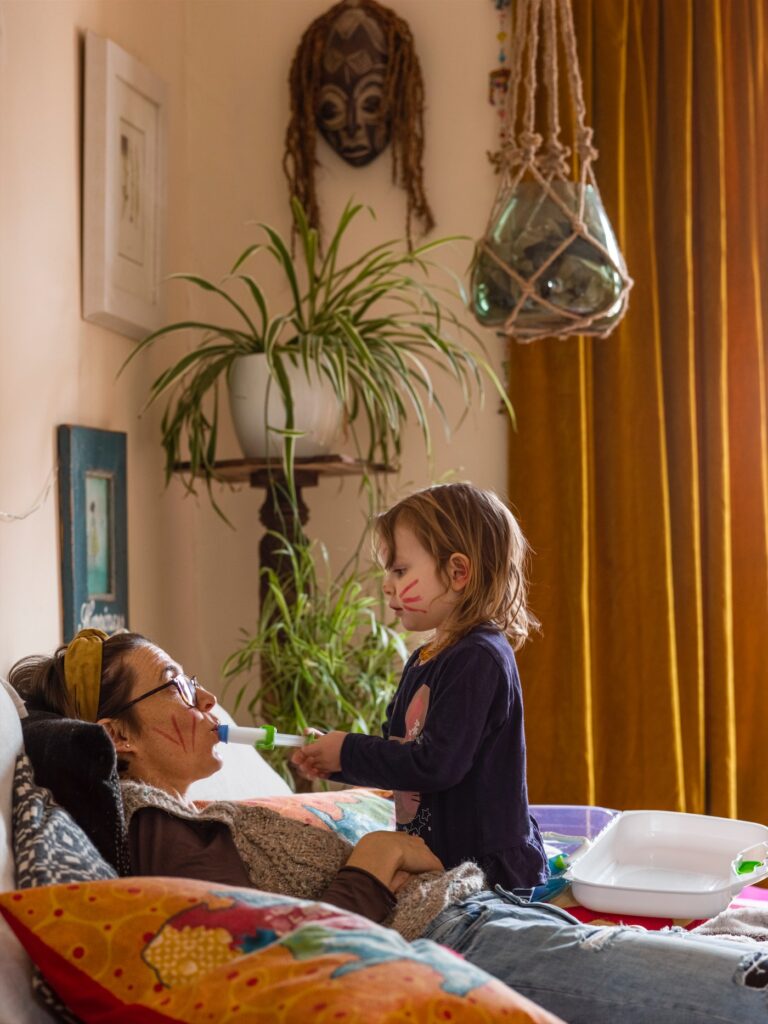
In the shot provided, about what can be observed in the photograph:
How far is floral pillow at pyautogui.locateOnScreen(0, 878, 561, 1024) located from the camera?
0.76m

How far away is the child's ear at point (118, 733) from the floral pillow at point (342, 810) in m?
0.26

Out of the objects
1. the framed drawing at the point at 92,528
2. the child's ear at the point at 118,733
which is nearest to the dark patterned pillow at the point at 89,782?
the child's ear at the point at 118,733

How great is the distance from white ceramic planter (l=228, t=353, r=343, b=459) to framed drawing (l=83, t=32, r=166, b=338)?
272 millimetres

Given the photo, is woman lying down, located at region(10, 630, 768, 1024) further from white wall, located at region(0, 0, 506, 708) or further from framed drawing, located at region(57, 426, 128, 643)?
white wall, located at region(0, 0, 506, 708)

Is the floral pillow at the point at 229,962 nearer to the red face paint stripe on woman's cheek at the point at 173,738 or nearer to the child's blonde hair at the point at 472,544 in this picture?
the red face paint stripe on woman's cheek at the point at 173,738

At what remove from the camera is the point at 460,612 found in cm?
167

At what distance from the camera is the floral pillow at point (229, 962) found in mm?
764

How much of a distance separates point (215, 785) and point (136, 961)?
0.92 meters

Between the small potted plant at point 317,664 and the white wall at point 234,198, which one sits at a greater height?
Result: the white wall at point 234,198

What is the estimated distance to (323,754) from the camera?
5.16ft

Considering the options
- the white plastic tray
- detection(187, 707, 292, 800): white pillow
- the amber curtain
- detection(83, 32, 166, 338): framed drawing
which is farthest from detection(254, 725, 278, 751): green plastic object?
the amber curtain

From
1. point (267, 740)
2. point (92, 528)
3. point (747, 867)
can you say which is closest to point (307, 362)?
point (92, 528)

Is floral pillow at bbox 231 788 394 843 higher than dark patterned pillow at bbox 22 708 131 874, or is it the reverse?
dark patterned pillow at bbox 22 708 131 874

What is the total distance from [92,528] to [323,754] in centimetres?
105
